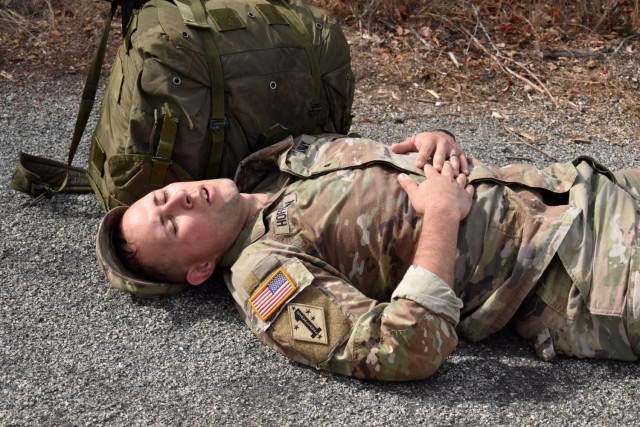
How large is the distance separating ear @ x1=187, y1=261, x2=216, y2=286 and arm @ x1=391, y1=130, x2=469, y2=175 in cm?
100

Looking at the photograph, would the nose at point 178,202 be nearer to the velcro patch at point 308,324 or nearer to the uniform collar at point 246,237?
the uniform collar at point 246,237

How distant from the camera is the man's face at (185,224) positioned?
372 cm

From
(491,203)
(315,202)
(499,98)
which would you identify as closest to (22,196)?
(315,202)

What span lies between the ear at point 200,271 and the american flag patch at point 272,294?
14.8 inches

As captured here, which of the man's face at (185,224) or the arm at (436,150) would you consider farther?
the arm at (436,150)

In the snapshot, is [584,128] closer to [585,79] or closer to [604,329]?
[585,79]

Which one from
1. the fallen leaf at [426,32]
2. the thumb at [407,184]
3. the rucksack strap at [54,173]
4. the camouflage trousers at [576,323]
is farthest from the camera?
the fallen leaf at [426,32]

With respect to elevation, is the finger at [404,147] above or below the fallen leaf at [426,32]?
above

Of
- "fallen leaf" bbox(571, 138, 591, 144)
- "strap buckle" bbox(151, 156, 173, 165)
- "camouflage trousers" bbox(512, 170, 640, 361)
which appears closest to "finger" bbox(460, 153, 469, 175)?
"camouflage trousers" bbox(512, 170, 640, 361)

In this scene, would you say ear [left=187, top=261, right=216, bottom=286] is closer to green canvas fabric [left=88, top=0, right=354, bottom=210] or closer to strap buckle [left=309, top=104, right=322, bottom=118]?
green canvas fabric [left=88, top=0, right=354, bottom=210]

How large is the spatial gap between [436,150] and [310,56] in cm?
77

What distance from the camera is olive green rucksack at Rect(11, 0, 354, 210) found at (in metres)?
3.93

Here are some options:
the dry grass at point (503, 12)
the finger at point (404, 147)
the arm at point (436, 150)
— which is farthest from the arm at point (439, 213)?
the dry grass at point (503, 12)

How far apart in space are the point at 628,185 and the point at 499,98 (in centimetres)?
250
